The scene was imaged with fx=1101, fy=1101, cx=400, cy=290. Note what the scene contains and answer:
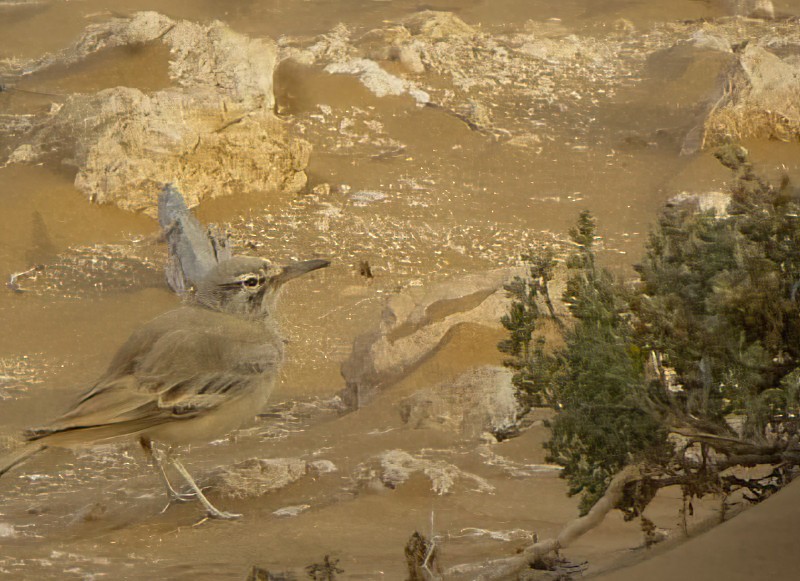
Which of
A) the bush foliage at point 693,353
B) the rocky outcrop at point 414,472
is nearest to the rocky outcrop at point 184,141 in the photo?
the rocky outcrop at point 414,472

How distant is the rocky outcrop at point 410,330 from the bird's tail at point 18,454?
2.13m

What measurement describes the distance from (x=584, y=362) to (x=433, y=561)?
100 cm

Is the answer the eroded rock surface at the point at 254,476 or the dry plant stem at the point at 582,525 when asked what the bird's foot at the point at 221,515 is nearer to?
the eroded rock surface at the point at 254,476

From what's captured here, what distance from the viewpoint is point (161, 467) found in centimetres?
519

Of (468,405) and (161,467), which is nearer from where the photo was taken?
(161,467)

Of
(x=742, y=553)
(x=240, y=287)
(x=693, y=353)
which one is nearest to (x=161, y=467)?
(x=240, y=287)

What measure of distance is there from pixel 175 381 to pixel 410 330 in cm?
196

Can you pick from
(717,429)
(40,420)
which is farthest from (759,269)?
(40,420)

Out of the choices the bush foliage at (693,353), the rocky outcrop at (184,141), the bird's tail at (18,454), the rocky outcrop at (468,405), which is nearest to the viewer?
the bush foliage at (693,353)

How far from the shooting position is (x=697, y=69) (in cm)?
1155

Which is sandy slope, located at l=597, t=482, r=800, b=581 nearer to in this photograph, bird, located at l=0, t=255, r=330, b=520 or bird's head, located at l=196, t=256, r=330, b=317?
bird, located at l=0, t=255, r=330, b=520

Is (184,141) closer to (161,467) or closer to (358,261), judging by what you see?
(358,261)

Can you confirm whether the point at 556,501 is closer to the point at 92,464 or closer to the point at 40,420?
the point at 92,464

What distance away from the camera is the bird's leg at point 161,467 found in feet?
17.0
